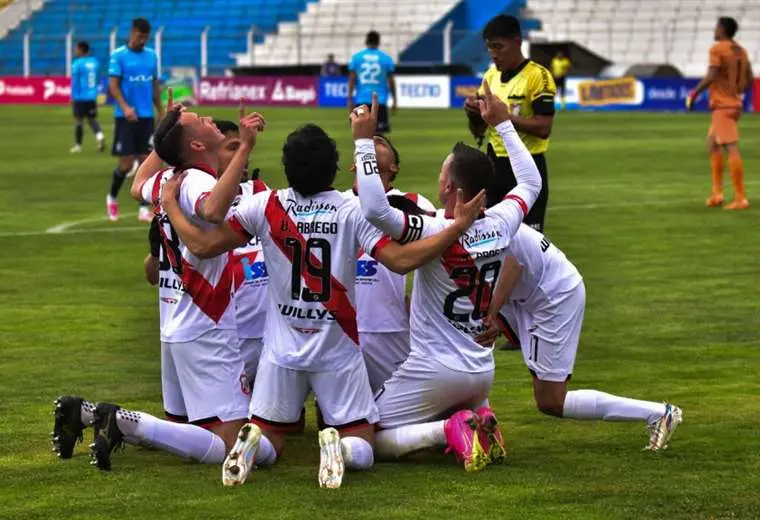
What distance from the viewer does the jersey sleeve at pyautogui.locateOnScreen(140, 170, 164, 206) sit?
747 cm

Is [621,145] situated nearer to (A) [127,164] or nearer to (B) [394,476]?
(A) [127,164]

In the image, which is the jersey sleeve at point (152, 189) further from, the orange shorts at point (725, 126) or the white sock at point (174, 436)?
the orange shorts at point (725, 126)

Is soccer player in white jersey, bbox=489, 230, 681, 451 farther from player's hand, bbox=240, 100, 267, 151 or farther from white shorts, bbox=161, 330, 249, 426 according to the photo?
player's hand, bbox=240, 100, 267, 151

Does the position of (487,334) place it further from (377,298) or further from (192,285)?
(192,285)

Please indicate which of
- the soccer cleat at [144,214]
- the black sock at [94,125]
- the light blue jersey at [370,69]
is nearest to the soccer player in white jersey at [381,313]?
the soccer cleat at [144,214]

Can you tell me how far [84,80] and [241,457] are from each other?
94.5 feet

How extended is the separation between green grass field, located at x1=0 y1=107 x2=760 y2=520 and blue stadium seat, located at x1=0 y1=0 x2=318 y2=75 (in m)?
40.7

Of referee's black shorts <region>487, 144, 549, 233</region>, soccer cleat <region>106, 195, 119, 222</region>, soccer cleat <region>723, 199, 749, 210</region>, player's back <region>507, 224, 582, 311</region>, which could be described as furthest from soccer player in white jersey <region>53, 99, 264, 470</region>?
soccer cleat <region>723, 199, 749, 210</region>

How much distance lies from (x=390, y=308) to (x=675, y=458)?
152cm

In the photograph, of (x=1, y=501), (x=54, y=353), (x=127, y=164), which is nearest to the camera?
(x=1, y=501)

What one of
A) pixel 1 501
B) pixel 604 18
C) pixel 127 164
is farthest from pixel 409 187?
pixel 604 18

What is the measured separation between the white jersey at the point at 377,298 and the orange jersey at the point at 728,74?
491 inches

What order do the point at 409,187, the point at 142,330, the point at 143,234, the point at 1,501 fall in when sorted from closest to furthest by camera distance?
the point at 1,501, the point at 142,330, the point at 143,234, the point at 409,187

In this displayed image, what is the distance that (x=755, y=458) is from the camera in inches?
291
